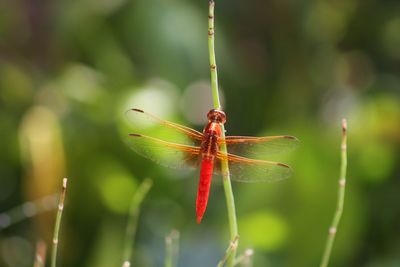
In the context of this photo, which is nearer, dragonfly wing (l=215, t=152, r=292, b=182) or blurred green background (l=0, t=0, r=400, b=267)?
dragonfly wing (l=215, t=152, r=292, b=182)

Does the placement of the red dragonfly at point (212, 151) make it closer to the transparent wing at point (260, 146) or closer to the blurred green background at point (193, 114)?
the transparent wing at point (260, 146)

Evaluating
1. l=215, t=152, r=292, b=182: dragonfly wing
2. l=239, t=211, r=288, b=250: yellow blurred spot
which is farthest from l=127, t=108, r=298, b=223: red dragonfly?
l=239, t=211, r=288, b=250: yellow blurred spot

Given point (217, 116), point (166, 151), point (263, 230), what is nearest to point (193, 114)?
point (263, 230)

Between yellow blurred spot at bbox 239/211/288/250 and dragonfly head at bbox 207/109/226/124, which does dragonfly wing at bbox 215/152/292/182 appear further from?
yellow blurred spot at bbox 239/211/288/250

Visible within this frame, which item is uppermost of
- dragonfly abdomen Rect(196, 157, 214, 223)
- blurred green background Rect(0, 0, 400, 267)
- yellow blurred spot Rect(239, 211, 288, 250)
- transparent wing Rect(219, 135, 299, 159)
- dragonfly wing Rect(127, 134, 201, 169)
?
blurred green background Rect(0, 0, 400, 267)

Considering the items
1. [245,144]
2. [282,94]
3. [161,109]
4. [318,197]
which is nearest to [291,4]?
[282,94]

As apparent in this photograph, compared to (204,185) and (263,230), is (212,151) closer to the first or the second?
(204,185)

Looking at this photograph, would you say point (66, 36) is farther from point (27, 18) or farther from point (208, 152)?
point (208, 152)

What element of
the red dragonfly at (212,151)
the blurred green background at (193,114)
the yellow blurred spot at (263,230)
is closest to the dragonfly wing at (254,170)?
the red dragonfly at (212,151)
